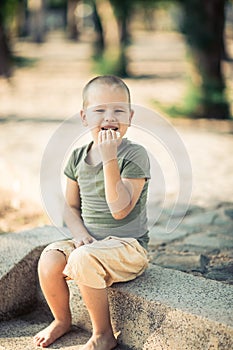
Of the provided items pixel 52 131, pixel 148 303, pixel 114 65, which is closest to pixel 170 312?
pixel 148 303

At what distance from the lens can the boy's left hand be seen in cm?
279

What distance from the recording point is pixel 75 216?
306 cm

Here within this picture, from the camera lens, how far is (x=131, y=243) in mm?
2887

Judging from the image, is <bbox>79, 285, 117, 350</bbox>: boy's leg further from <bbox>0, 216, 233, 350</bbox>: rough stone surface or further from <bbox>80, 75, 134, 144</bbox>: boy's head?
<bbox>80, 75, 134, 144</bbox>: boy's head

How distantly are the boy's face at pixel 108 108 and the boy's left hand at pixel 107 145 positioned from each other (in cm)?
8

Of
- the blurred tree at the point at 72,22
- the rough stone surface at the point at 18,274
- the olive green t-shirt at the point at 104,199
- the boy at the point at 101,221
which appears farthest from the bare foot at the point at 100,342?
the blurred tree at the point at 72,22

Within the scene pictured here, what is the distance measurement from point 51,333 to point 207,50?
7.54m

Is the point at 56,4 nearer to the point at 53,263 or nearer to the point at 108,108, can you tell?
the point at 108,108

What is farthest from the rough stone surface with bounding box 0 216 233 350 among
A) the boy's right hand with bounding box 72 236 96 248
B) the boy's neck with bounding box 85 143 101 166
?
the boy's neck with bounding box 85 143 101 166

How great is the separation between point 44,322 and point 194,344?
0.94 m

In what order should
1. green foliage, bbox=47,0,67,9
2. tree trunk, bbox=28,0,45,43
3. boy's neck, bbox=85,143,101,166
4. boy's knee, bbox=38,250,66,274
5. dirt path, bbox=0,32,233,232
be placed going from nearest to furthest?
boy's knee, bbox=38,250,66,274 → boy's neck, bbox=85,143,101,166 → dirt path, bbox=0,32,233,232 → tree trunk, bbox=28,0,45,43 → green foliage, bbox=47,0,67,9

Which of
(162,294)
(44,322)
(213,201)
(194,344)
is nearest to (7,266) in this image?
(44,322)

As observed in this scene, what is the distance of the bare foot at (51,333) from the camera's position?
9.54ft

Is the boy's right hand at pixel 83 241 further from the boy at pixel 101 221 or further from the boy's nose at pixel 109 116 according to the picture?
the boy's nose at pixel 109 116
